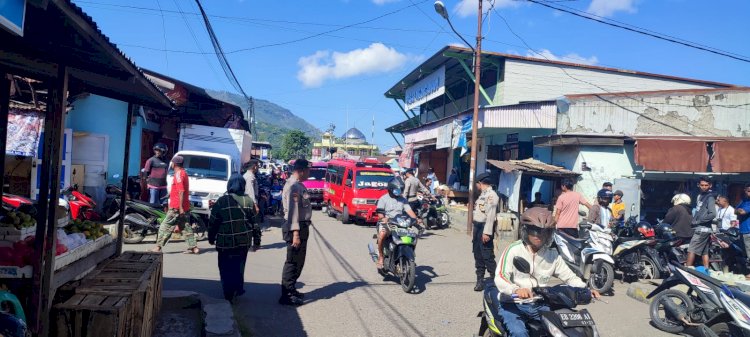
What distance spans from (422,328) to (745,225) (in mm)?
7348

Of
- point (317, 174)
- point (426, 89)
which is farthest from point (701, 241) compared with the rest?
point (317, 174)

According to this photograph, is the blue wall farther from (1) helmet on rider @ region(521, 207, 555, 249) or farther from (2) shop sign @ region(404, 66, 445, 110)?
(1) helmet on rider @ region(521, 207, 555, 249)

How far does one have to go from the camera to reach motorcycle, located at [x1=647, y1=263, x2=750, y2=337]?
4.96 m

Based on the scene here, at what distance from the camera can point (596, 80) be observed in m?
19.5

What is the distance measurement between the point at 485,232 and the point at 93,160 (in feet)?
35.4

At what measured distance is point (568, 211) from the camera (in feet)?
29.6

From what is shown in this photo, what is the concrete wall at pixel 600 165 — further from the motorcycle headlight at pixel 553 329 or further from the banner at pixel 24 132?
the banner at pixel 24 132

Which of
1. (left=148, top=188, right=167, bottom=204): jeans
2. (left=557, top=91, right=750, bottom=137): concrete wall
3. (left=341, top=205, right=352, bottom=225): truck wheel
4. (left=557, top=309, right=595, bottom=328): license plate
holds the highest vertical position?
(left=557, top=91, right=750, bottom=137): concrete wall

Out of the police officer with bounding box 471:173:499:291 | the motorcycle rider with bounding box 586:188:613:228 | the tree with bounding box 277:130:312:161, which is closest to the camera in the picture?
the police officer with bounding box 471:173:499:291

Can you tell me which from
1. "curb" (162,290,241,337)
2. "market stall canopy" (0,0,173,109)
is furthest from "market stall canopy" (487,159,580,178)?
"market stall canopy" (0,0,173,109)

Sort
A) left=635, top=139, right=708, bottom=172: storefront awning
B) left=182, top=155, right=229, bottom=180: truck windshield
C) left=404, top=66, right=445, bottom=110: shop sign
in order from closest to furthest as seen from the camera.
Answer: left=635, top=139, right=708, bottom=172: storefront awning, left=182, top=155, right=229, bottom=180: truck windshield, left=404, top=66, right=445, bottom=110: shop sign

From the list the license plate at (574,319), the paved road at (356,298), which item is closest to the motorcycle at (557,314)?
the license plate at (574,319)

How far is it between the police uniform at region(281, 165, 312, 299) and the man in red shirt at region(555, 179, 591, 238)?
4883 mm

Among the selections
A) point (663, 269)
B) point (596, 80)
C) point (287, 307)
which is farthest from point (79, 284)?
point (596, 80)
